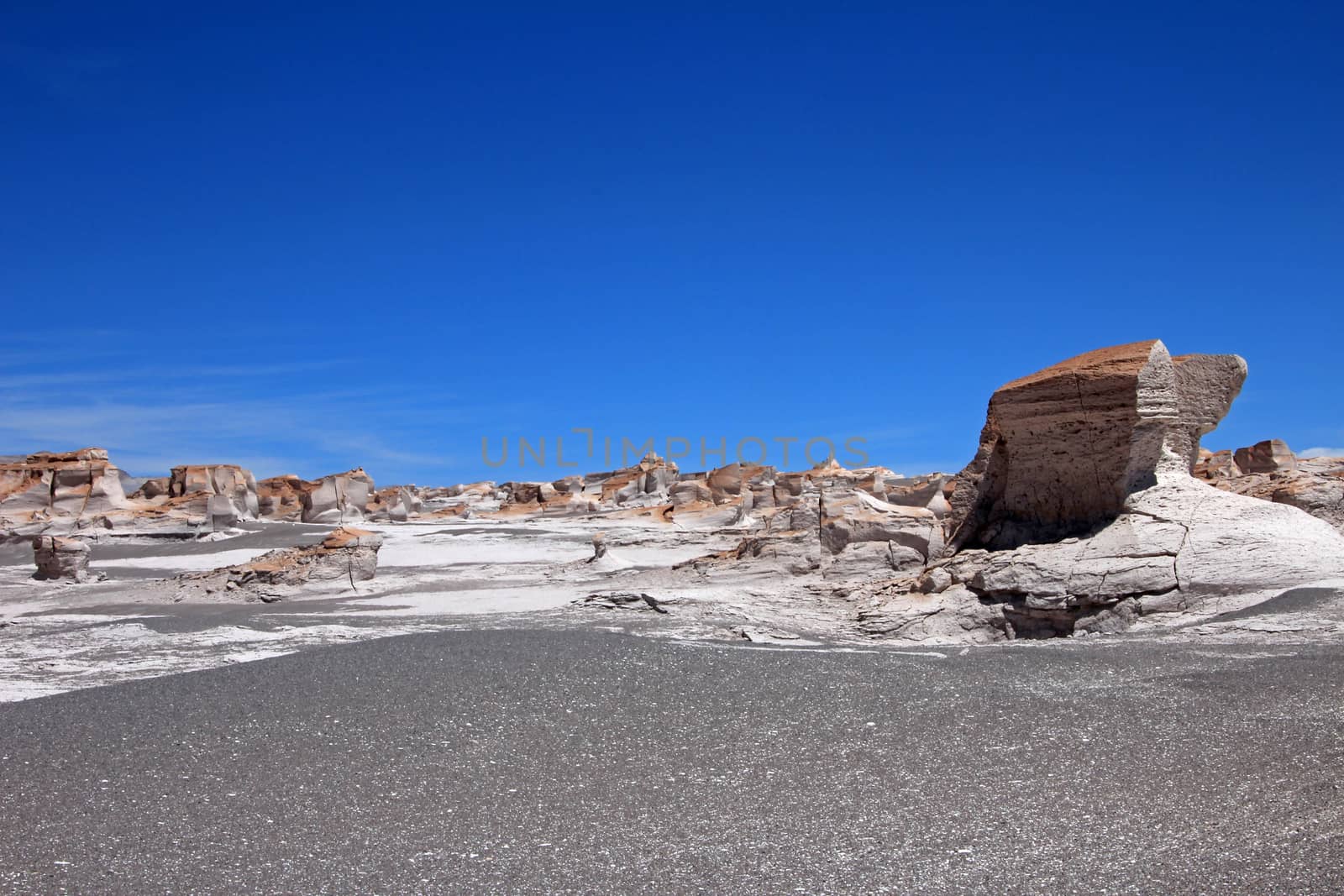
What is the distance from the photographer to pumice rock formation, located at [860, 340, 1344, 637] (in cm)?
817

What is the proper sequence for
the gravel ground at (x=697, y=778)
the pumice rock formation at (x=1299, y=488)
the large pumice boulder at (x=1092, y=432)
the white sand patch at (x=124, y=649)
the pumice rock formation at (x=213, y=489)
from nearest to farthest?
the gravel ground at (x=697, y=778) → the white sand patch at (x=124, y=649) → the large pumice boulder at (x=1092, y=432) → the pumice rock formation at (x=1299, y=488) → the pumice rock formation at (x=213, y=489)

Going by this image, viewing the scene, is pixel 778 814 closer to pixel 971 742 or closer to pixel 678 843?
pixel 678 843

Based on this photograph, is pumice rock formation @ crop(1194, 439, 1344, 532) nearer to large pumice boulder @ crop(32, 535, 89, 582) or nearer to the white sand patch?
the white sand patch

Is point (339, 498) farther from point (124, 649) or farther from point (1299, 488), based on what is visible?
point (1299, 488)

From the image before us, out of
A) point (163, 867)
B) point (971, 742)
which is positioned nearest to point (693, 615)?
point (971, 742)

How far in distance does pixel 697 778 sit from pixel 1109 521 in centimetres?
600

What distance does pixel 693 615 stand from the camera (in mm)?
9922

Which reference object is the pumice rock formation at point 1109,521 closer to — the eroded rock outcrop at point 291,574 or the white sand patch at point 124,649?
the white sand patch at point 124,649

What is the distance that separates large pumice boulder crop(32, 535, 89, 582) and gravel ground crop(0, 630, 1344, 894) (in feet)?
40.2

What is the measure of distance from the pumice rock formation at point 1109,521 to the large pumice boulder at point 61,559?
44.8ft

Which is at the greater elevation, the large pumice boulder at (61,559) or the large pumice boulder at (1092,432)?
the large pumice boulder at (1092,432)

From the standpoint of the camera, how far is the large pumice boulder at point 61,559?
17.2m

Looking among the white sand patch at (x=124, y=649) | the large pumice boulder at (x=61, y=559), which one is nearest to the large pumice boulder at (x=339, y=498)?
the large pumice boulder at (x=61, y=559)

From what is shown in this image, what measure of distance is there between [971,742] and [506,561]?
1476cm
